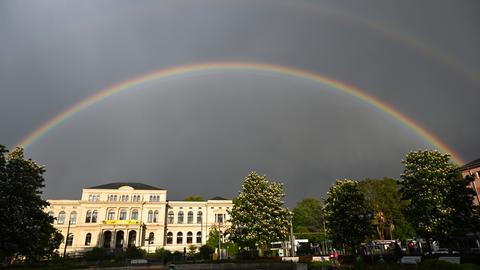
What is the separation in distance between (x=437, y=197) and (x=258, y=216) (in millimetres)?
21807

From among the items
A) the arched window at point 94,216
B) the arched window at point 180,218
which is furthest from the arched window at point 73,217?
the arched window at point 180,218

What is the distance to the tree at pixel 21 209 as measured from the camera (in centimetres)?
2834

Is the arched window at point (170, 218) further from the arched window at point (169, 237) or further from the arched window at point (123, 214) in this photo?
the arched window at point (123, 214)

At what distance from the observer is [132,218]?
85.1 meters

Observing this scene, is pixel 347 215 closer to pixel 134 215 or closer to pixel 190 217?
pixel 190 217

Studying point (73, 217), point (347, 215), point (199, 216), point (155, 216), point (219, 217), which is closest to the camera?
point (347, 215)

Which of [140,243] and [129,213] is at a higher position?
[129,213]

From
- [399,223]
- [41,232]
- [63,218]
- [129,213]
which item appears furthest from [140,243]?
[399,223]

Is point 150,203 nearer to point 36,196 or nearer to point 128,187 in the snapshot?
point 128,187

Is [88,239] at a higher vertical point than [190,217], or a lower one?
lower

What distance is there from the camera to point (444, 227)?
34.2m

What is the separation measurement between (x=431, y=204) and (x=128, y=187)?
249 feet

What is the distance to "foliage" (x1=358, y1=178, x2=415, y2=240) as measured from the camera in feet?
206

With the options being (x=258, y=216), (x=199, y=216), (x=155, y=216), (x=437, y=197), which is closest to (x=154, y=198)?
(x=155, y=216)
